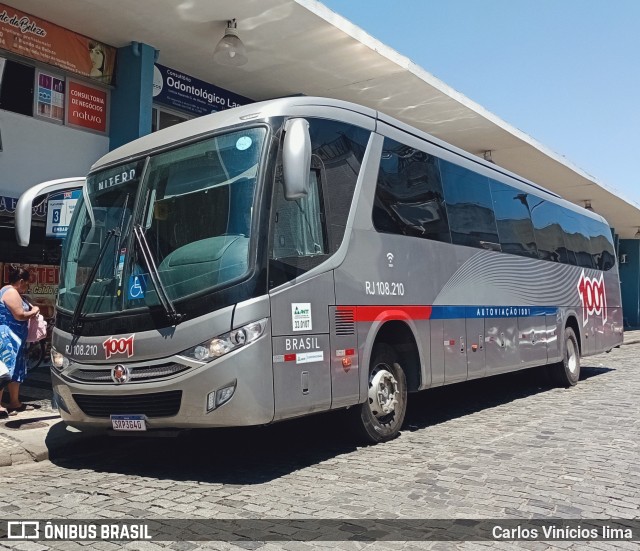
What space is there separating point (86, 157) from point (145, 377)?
7.80m

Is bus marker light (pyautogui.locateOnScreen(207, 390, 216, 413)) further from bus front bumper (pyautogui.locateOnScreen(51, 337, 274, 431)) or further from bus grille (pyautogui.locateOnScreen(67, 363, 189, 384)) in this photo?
bus grille (pyautogui.locateOnScreen(67, 363, 189, 384))

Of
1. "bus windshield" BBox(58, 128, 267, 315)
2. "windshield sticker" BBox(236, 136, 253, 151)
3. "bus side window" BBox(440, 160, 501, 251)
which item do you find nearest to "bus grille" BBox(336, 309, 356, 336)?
"bus windshield" BBox(58, 128, 267, 315)

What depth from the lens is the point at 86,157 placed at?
40.0 feet

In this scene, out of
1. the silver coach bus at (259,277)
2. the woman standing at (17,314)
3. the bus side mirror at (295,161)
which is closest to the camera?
the bus side mirror at (295,161)

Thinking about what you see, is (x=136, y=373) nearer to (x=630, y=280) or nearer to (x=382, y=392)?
(x=382, y=392)

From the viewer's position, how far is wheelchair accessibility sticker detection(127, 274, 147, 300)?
5.70 meters

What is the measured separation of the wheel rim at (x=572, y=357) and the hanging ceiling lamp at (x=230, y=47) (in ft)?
27.0

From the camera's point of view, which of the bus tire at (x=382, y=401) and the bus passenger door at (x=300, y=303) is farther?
the bus tire at (x=382, y=401)

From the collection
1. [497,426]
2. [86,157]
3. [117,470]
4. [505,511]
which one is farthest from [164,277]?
[86,157]

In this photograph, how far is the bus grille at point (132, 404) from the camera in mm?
5484

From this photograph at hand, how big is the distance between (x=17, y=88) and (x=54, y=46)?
1009 mm

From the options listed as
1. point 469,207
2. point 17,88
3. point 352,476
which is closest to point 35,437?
point 352,476

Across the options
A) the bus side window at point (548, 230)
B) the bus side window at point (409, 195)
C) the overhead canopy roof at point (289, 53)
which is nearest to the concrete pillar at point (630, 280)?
the overhead canopy roof at point (289, 53)

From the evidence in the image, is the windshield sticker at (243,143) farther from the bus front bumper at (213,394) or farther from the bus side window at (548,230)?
the bus side window at (548,230)
